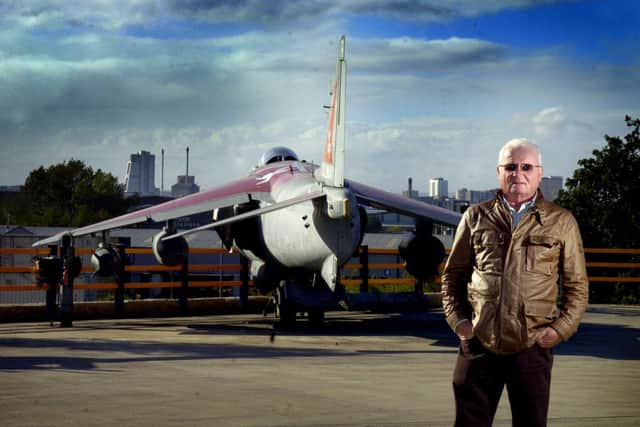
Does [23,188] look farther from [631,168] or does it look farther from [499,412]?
[499,412]

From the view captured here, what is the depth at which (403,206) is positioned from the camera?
74.0 ft

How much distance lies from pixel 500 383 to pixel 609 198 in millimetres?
42235

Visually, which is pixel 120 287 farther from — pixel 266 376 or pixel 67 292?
pixel 266 376

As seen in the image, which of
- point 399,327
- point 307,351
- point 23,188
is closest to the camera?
point 307,351

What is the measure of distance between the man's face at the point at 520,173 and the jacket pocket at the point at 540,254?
276mm

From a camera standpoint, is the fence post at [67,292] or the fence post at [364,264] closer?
the fence post at [67,292]

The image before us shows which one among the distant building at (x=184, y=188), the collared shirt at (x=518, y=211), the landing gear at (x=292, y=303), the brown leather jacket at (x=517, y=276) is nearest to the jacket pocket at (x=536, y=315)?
the brown leather jacket at (x=517, y=276)

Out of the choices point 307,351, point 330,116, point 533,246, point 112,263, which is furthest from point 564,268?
point 112,263

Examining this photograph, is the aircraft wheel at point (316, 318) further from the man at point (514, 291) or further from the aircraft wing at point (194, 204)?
the man at point (514, 291)

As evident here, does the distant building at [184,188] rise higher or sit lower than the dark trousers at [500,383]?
higher

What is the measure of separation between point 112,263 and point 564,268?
710 inches

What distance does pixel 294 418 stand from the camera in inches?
358

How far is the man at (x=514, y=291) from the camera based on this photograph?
5.51 m

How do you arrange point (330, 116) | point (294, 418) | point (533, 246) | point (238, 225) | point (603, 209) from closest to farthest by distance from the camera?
point (533, 246) → point (294, 418) → point (330, 116) → point (238, 225) → point (603, 209)
